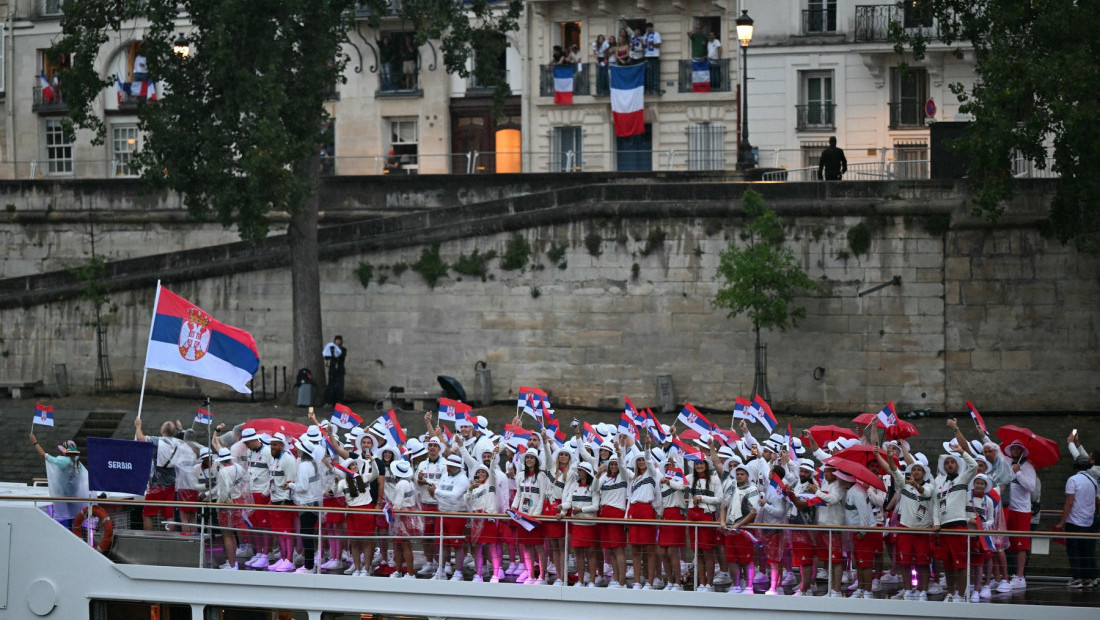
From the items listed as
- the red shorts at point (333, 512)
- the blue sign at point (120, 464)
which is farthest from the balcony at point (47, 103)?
the red shorts at point (333, 512)

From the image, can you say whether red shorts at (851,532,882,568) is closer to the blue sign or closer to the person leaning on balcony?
the blue sign

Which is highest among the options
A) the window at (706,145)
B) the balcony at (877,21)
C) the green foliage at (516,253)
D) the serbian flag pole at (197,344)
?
the balcony at (877,21)

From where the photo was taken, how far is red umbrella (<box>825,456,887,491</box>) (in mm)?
14484

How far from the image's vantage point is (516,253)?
101ft

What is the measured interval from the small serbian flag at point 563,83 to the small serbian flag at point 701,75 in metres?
3.11

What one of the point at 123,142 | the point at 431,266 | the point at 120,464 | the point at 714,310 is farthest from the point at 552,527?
the point at 123,142

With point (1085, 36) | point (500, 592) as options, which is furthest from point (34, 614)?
point (1085, 36)

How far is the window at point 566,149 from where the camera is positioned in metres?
40.5

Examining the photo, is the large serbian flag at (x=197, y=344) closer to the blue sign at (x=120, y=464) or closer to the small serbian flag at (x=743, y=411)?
the blue sign at (x=120, y=464)

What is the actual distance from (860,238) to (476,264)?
756 cm

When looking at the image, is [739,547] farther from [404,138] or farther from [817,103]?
[404,138]

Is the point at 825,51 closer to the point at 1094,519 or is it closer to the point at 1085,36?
the point at 1085,36

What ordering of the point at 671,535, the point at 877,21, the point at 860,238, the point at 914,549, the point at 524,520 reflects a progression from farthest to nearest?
the point at 877,21 → the point at 860,238 → the point at 524,520 → the point at 671,535 → the point at 914,549

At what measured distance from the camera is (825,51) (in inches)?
1454
